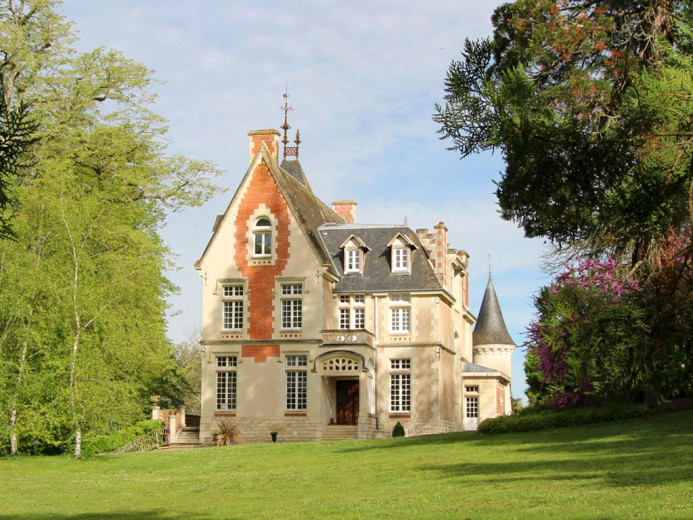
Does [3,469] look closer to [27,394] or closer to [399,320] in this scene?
[27,394]

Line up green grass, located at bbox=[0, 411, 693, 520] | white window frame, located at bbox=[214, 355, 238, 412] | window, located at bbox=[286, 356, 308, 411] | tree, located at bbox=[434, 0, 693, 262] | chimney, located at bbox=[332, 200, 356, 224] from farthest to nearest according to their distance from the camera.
→ chimney, located at bbox=[332, 200, 356, 224] → white window frame, located at bbox=[214, 355, 238, 412] → window, located at bbox=[286, 356, 308, 411] → green grass, located at bbox=[0, 411, 693, 520] → tree, located at bbox=[434, 0, 693, 262]

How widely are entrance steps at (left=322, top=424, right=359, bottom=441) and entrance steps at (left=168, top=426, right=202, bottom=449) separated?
18.1 feet

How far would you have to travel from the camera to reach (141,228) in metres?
39.5

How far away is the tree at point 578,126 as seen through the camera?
849 cm

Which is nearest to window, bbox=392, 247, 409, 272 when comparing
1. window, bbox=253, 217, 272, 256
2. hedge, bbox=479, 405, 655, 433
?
window, bbox=253, 217, 272, 256

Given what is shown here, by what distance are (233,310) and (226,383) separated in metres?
3.12

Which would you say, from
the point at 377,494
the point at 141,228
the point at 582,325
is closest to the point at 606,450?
the point at 582,325

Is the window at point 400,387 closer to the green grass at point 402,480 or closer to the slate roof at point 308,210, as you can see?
the slate roof at point 308,210

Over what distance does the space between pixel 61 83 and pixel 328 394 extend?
16.5m

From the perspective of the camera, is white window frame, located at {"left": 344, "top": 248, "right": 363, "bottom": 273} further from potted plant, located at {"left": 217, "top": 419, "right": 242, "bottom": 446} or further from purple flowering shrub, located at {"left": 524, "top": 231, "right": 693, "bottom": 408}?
purple flowering shrub, located at {"left": 524, "top": 231, "right": 693, "bottom": 408}

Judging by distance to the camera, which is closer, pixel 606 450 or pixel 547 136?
pixel 547 136

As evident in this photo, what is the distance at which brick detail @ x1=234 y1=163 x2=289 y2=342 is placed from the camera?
Result: 40.1 meters

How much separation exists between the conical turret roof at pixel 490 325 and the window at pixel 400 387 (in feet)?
58.0

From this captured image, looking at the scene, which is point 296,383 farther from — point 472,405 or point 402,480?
point 402,480
